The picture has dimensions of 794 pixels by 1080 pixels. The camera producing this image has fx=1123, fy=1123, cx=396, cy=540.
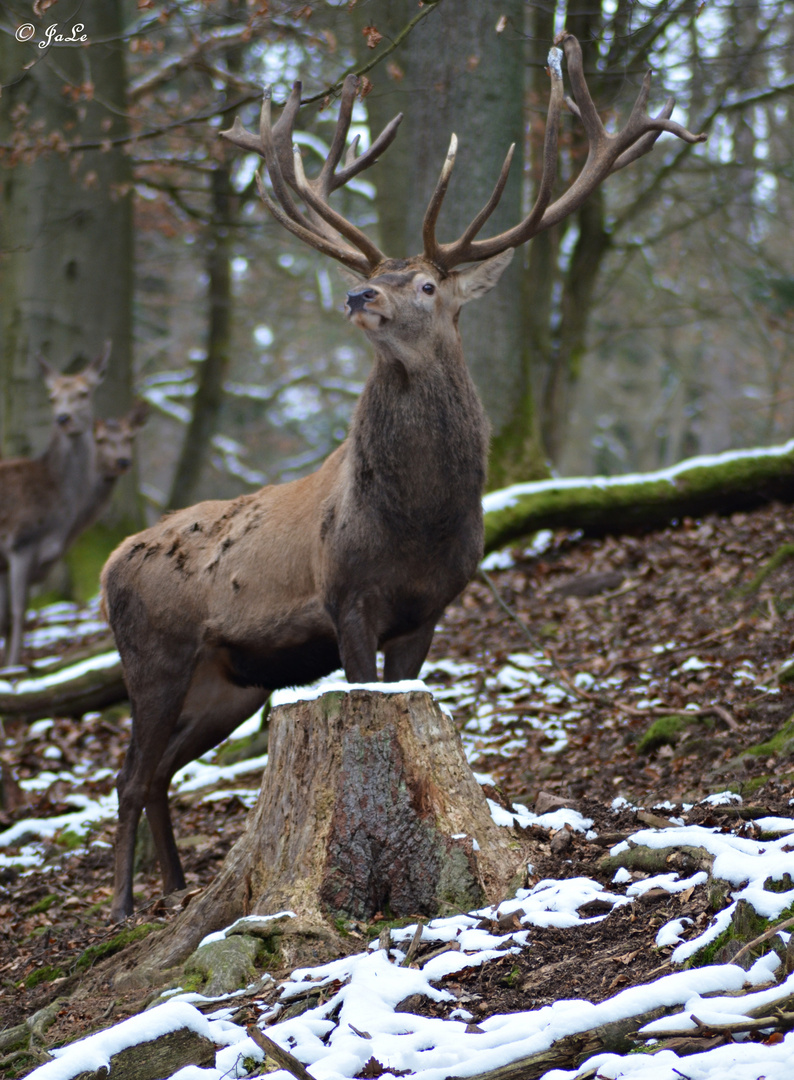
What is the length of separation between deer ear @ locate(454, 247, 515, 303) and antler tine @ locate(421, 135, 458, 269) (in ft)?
0.47

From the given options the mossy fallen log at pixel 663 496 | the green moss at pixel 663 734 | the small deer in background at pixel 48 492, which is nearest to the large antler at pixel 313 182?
the green moss at pixel 663 734

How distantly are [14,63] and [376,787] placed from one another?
11.0 meters

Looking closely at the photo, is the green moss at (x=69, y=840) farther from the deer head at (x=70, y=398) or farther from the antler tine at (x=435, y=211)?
the deer head at (x=70, y=398)

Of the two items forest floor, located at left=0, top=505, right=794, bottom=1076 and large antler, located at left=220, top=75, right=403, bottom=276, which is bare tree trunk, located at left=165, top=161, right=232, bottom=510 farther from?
large antler, located at left=220, top=75, right=403, bottom=276

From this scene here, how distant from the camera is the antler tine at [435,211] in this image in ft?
15.8

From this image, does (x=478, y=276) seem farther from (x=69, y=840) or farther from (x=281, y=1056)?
(x=69, y=840)

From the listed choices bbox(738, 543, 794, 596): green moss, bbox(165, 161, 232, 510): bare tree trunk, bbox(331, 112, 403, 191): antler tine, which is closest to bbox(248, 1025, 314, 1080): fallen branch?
bbox(331, 112, 403, 191): antler tine

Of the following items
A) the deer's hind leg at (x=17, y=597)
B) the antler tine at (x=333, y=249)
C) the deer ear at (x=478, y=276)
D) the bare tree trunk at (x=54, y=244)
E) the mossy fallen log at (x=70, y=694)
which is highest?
the bare tree trunk at (x=54, y=244)

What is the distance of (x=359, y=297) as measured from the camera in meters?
4.70

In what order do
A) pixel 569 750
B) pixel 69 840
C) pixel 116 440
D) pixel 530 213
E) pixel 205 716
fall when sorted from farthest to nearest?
pixel 116 440 → pixel 69 840 → pixel 569 750 → pixel 205 716 → pixel 530 213

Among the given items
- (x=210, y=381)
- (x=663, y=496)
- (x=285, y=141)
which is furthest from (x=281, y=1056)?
(x=210, y=381)

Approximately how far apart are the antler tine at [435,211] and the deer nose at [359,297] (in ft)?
1.54

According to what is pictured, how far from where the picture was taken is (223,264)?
632 inches

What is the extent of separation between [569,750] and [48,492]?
665 centimetres
